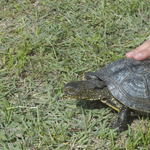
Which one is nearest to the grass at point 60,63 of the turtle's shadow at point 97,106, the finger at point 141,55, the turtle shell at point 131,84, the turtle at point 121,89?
the turtle's shadow at point 97,106

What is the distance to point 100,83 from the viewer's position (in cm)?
324

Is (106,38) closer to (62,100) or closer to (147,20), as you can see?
(147,20)

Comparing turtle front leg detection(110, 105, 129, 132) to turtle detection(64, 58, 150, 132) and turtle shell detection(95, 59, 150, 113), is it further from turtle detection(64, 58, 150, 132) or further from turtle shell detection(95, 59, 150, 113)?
turtle shell detection(95, 59, 150, 113)

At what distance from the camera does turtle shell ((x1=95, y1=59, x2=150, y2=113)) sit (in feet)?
9.94

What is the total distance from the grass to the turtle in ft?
0.87

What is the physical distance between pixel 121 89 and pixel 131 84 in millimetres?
179

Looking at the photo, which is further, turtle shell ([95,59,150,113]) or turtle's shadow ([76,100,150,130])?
turtle's shadow ([76,100,150,130])

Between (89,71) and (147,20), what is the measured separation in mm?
2279

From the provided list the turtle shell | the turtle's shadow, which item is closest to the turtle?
the turtle shell

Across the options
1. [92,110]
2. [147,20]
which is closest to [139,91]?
[92,110]

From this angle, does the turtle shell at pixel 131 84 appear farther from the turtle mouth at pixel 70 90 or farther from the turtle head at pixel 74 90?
the turtle mouth at pixel 70 90

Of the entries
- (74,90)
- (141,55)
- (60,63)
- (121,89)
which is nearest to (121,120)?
(121,89)

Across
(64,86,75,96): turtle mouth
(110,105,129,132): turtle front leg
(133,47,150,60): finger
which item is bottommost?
(110,105,129,132): turtle front leg

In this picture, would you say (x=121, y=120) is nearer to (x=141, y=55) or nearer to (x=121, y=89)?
(x=121, y=89)
